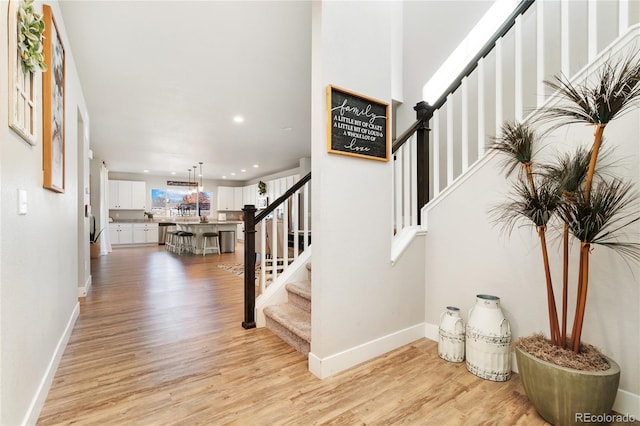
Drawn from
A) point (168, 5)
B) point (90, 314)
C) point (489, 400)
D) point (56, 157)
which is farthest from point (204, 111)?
point (489, 400)

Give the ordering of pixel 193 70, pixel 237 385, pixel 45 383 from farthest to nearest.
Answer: pixel 193 70, pixel 237 385, pixel 45 383

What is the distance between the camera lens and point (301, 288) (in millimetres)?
2742

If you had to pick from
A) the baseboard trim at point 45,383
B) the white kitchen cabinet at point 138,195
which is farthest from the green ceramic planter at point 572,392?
the white kitchen cabinet at point 138,195

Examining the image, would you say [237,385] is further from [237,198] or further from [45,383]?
[237,198]

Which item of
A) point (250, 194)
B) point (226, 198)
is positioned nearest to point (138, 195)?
point (226, 198)

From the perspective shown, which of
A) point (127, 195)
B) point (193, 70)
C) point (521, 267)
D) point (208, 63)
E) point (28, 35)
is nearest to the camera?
point (28, 35)

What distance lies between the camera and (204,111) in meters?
4.29

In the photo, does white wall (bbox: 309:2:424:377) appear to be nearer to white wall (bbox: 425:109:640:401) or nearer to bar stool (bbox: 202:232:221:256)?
white wall (bbox: 425:109:640:401)

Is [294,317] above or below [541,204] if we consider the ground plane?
below

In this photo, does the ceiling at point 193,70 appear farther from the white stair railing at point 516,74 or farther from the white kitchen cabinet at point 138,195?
the white kitchen cabinet at point 138,195

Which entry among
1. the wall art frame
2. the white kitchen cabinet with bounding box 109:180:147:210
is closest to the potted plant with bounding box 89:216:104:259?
the white kitchen cabinet with bounding box 109:180:147:210

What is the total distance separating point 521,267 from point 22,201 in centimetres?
286

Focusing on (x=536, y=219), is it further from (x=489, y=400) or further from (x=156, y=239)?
(x=156, y=239)

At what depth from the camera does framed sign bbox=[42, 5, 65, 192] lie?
5.73 feet
